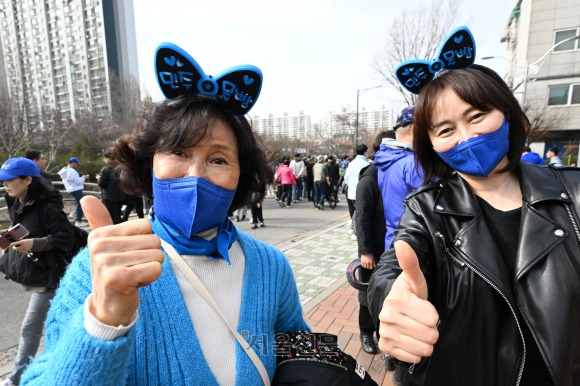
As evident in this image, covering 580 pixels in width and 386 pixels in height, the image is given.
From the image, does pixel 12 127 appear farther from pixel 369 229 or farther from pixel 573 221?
pixel 573 221

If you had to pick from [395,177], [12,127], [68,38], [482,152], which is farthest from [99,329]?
[68,38]

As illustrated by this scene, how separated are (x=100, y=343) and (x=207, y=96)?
94 cm

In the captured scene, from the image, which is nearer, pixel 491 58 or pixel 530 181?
pixel 530 181

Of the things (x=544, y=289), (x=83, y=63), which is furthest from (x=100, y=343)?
(x=83, y=63)

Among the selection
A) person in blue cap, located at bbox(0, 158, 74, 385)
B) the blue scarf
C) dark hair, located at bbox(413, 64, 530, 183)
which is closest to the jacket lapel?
dark hair, located at bbox(413, 64, 530, 183)

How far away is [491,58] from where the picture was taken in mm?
13688

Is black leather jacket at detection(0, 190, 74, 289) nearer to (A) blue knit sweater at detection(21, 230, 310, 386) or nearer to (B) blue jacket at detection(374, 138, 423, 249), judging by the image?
(A) blue knit sweater at detection(21, 230, 310, 386)

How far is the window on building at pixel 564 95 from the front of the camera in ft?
70.8

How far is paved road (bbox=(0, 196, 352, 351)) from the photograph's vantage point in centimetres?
357

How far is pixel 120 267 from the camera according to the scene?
72 centimetres

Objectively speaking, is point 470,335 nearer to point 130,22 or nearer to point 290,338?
point 290,338

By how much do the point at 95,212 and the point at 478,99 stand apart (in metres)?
1.38

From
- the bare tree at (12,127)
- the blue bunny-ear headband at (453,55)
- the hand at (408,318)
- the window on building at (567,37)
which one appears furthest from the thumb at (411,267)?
the window on building at (567,37)

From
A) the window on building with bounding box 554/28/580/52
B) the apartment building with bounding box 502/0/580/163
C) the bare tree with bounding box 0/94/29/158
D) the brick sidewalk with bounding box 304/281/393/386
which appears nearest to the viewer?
the brick sidewalk with bounding box 304/281/393/386
